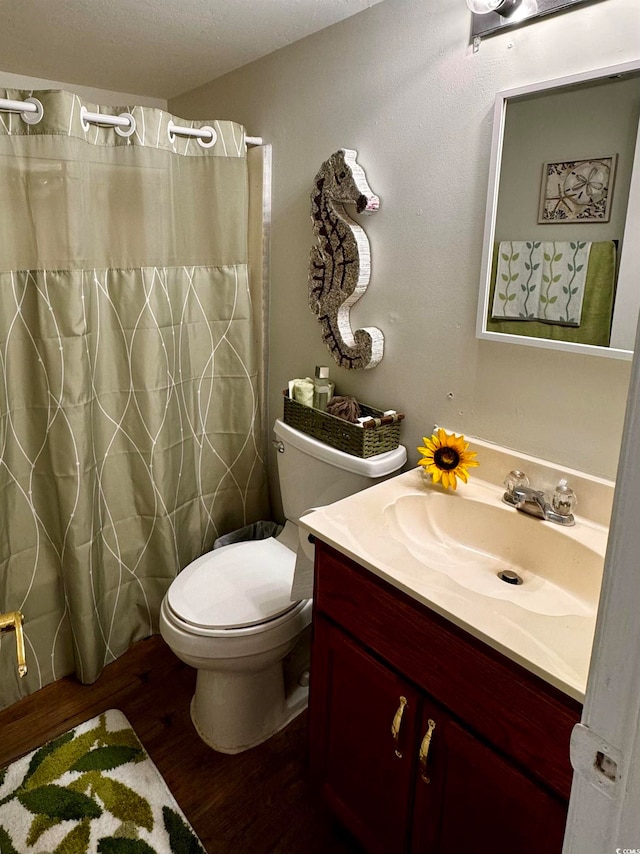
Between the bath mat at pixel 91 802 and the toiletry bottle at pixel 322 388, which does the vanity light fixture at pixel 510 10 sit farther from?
the bath mat at pixel 91 802

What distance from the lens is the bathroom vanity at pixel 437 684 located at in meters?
0.94

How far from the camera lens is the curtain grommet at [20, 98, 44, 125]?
5.08ft

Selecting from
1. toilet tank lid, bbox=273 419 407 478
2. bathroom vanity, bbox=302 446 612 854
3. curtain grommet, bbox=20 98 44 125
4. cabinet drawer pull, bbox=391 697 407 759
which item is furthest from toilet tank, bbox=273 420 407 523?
curtain grommet, bbox=20 98 44 125

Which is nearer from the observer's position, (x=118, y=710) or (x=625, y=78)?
(x=625, y=78)

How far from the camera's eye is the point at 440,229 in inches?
59.2

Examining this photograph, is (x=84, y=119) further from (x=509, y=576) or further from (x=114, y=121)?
(x=509, y=576)

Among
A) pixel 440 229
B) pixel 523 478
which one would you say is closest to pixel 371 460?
pixel 523 478

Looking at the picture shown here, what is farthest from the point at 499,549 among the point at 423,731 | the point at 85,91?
the point at 85,91

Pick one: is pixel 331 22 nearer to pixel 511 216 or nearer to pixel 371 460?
pixel 511 216

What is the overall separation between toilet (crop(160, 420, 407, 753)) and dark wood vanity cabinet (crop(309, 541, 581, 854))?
25 centimetres

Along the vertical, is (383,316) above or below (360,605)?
above

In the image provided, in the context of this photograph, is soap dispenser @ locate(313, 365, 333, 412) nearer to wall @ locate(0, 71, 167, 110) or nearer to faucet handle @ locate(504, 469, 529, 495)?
faucet handle @ locate(504, 469, 529, 495)

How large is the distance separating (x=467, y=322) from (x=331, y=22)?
967 millimetres

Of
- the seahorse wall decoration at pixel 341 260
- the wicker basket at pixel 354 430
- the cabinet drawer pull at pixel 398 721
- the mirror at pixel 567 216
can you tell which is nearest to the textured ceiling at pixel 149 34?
the seahorse wall decoration at pixel 341 260
